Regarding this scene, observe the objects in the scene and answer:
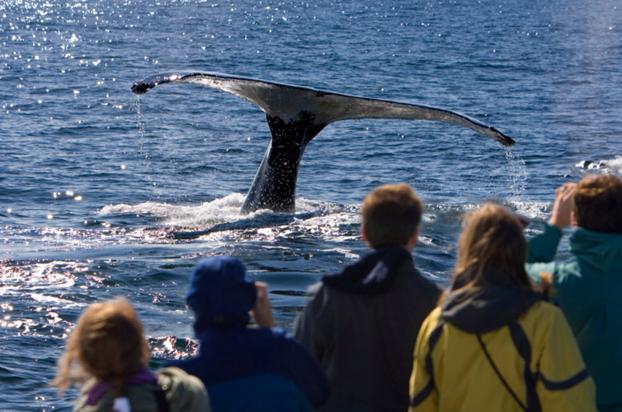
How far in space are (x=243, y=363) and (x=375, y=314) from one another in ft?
1.88

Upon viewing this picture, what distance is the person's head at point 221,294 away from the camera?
3.93 metres

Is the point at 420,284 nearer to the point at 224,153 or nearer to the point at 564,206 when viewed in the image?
the point at 564,206

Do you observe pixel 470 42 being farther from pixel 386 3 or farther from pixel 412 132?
pixel 386 3

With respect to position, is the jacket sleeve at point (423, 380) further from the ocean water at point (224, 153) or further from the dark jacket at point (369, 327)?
the ocean water at point (224, 153)

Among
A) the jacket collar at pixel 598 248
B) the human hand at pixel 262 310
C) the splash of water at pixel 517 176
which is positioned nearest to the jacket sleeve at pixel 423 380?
the human hand at pixel 262 310

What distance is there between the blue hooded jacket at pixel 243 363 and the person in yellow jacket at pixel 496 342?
42 centimetres

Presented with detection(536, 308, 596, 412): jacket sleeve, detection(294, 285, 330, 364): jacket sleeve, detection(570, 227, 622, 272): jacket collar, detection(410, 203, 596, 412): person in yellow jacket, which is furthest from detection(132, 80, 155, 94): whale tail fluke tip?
detection(536, 308, 596, 412): jacket sleeve

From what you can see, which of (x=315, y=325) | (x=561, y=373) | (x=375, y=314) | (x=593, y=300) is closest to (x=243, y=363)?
(x=315, y=325)

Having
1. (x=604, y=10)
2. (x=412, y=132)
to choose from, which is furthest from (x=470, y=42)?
(x=604, y=10)

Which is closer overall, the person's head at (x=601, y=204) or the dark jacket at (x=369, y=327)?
the dark jacket at (x=369, y=327)

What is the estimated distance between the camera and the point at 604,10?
255 feet

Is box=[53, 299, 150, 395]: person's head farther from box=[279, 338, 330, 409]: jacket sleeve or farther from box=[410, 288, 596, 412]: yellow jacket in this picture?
box=[410, 288, 596, 412]: yellow jacket

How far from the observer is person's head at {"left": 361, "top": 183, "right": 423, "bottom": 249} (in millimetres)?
4348

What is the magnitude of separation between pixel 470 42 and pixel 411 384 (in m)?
45.6
